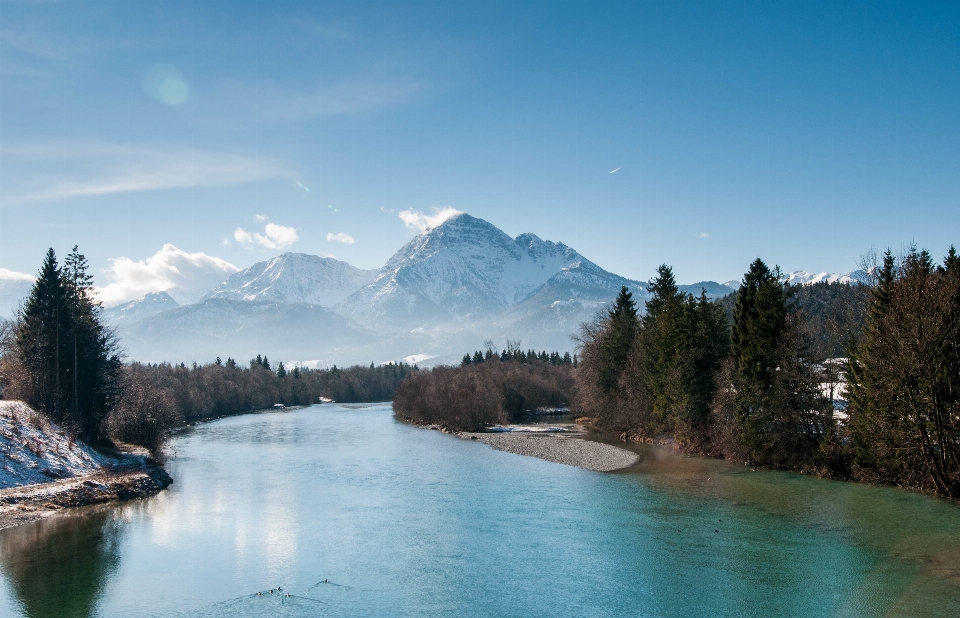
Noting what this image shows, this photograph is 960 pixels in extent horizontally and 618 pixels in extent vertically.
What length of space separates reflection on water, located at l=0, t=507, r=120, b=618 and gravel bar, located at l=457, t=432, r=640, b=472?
3492 centimetres

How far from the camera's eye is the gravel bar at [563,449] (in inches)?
2231

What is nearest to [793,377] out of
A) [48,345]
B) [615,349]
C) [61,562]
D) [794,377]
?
[794,377]

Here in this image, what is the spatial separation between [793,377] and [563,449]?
25.3 metres

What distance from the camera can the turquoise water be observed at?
22.8 metres

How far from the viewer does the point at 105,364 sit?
58438mm

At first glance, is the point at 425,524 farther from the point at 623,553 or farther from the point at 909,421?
the point at 909,421

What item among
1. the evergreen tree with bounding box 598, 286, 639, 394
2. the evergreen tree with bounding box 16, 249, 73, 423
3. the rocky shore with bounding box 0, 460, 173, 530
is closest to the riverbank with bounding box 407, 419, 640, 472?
the evergreen tree with bounding box 598, 286, 639, 394

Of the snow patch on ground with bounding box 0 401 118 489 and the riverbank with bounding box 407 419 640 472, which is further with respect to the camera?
the riverbank with bounding box 407 419 640 472

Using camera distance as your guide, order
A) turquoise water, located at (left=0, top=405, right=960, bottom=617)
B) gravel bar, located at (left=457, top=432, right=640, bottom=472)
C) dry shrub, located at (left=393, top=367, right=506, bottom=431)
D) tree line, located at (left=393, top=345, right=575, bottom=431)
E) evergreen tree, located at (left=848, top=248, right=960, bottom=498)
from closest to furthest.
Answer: turquoise water, located at (left=0, top=405, right=960, bottom=617), evergreen tree, located at (left=848, top=248, right=960, bottom=498), gravel bar, located at (left=457, top=432, right=640, bottom=472), dry shrub, located at (left=393, top=367, right=506, bottom=431), tree line, located at (left=393, top=345, right=575, bottom=431)

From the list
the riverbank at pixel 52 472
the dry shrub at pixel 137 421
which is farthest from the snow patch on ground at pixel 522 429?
the riverbank at pixel 52 472

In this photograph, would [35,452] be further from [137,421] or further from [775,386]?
[775,386]

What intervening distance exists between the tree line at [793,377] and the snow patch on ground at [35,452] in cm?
4903

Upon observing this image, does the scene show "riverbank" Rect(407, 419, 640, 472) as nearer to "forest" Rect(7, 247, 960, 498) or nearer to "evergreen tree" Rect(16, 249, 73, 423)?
"forest" Rect(7, 247, 960, 498)

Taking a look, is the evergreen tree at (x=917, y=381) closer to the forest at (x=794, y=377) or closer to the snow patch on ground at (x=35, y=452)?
the forest at (x=794, y=377)
